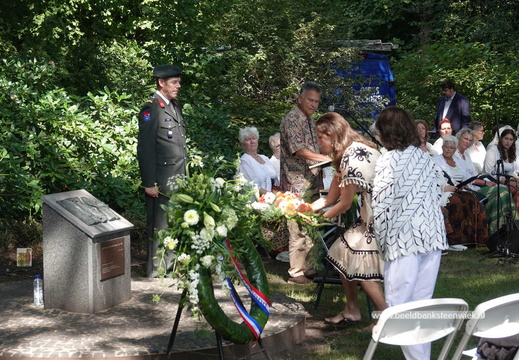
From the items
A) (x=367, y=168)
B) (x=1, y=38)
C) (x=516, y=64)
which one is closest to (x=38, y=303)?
(x=367, y=168)

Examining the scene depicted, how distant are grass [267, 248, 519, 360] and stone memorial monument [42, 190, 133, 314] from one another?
170 centimetres

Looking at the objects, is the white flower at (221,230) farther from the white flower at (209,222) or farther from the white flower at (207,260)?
the white flower at (207,260)

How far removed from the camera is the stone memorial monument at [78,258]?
22.0 feet

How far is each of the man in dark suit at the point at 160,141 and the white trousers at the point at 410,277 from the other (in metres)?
3.14

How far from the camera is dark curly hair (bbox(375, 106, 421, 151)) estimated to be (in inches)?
209

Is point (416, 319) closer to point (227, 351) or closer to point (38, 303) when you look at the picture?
point (227, 351)

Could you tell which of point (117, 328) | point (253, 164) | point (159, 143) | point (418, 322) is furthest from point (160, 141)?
point (418, 322)

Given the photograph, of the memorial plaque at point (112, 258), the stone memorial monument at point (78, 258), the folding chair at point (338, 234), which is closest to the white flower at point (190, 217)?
the stone memorial monument at point (78, 258)

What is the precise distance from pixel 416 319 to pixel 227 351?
2.46 meters

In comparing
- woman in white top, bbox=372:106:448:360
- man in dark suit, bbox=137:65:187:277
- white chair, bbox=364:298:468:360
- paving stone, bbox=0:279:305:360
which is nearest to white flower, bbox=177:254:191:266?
paving stone, bbox=0:279:305:360

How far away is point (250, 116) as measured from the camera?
1291 centimetres

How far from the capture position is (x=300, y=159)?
8.45 m

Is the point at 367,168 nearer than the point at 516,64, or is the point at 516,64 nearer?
the point at 367,168

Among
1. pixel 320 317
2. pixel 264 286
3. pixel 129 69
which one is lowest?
pixel 320 317
